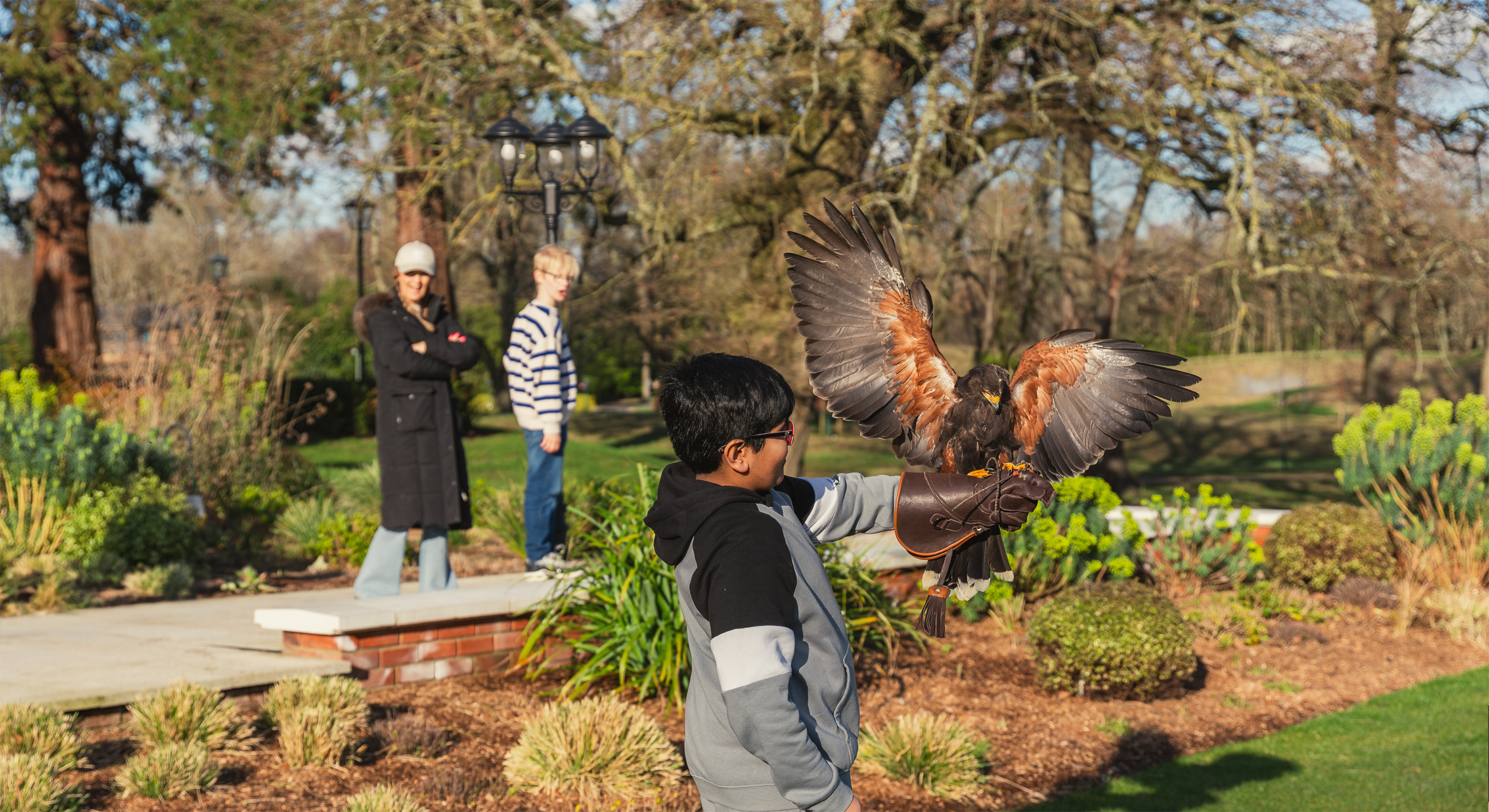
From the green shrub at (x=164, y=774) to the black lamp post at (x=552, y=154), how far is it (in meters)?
5.12

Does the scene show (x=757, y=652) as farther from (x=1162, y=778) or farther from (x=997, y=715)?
(x=997, y=715)

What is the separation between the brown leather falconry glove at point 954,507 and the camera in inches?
76.0

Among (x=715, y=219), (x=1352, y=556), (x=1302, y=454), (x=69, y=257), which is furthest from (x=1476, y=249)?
Result: (x=69, y=257)

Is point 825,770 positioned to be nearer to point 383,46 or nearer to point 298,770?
point 298,770

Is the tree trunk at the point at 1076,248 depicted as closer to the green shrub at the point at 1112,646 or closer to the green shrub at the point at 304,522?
the green shrub at the point at 1112,646

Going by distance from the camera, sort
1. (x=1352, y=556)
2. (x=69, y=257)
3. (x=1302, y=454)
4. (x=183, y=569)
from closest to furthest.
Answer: (x=183, y=569) < (x=1352, y=556) < (x=69, y=257) < (x=1302, y=454)

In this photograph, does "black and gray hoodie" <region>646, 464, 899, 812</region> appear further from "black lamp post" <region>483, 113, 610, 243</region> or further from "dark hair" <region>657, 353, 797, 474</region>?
"black lamp post" <region>483, 113, 610, 243</region>

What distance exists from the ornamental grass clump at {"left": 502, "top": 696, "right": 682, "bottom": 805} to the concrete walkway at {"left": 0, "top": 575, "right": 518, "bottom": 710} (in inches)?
49.8

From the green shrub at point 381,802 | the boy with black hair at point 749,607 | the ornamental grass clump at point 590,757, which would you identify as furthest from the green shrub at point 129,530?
the boy with black hair at point 749,607

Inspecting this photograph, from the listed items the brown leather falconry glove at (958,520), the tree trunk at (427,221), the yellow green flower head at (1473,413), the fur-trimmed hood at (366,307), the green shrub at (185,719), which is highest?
the tree trunk at (427,221)

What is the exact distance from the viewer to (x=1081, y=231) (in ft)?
45.1

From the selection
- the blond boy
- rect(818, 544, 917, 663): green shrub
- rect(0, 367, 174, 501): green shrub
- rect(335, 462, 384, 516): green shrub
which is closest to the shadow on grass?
rect(818, 544, 917, 663): green shrub

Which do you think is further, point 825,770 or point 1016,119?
point 1016,119

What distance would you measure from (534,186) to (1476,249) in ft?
28.6
